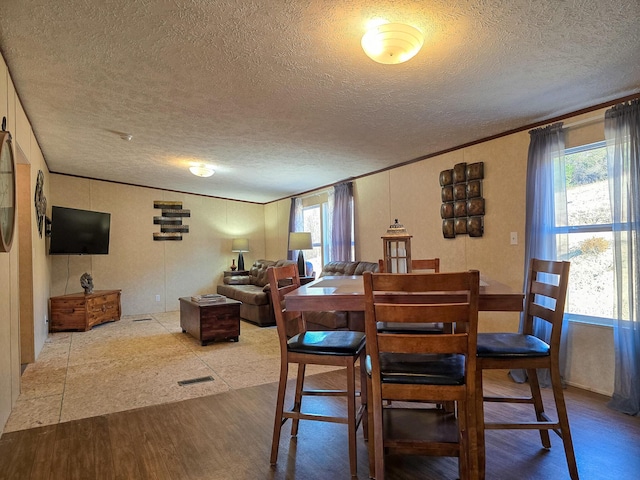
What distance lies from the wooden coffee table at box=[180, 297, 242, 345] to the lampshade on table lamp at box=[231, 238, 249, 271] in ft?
10.2

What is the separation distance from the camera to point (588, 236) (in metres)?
3.06

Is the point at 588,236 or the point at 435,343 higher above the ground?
the point at 588,236

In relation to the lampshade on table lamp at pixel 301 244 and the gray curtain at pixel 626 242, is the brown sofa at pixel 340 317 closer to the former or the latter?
the lampshade on table lamp at pixel 301 244

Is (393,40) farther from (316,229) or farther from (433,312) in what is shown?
(316,229)

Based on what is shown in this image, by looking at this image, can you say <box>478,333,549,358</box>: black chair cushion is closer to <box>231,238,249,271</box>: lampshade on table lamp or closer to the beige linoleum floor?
the beige linoleum floor

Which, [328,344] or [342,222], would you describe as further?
[342,222]

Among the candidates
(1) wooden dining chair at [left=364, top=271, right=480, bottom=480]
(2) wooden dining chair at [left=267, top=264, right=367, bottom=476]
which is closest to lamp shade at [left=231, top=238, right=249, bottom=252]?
(2) wooden dining chair at [left=267, top=264, right=367, bottom=476]

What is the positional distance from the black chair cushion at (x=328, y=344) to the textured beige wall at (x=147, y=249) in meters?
5.99

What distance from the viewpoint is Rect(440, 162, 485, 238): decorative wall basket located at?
12.4 ft

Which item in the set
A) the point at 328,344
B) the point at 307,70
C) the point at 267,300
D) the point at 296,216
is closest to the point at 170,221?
the point at 296,216

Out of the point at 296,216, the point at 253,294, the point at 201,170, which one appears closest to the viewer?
the point at 201,170

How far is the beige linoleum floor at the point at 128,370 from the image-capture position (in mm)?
2906

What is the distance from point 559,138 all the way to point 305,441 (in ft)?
9.59

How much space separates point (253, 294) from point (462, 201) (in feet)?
10.9
